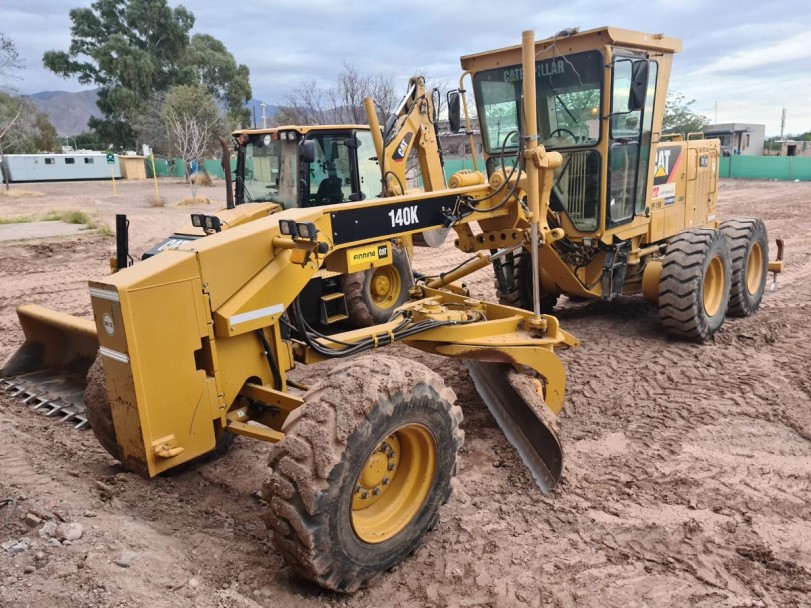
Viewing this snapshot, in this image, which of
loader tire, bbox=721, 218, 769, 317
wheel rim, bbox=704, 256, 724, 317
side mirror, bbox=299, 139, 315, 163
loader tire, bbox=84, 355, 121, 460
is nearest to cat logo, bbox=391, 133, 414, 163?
side mirror, bbox=299, 139, 315, 163

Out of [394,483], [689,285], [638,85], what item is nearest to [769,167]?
[689,285]

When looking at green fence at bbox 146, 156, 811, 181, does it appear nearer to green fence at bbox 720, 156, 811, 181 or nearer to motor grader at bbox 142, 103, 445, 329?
green fence at bbox 720, 156, 811, 181

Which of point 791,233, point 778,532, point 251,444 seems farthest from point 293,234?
point 791,233

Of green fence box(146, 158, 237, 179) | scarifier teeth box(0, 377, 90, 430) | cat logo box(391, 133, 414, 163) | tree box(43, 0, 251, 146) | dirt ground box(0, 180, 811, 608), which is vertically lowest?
dirt ground box(0, 180, 811, 608)

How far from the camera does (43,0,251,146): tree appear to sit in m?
50.8

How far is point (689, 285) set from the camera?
244 inches

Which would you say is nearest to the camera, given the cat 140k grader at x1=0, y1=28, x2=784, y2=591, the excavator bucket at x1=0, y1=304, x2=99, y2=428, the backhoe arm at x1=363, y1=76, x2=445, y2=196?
the cat 140k grader at x1=0, y1=28, x2=784, y2=591

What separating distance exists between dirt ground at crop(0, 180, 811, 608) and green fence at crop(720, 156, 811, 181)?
90.9 ft

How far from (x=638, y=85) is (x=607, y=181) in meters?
0.99

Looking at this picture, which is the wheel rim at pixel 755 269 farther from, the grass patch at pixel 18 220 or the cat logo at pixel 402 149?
the grass patch at pixel 18 220

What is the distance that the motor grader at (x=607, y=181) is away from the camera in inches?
227

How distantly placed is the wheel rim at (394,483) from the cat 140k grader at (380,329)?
0.01 m

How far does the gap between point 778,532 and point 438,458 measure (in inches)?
75.2

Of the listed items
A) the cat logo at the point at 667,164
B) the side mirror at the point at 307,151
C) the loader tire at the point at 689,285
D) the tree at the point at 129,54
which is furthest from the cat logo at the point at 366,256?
the tree at the point at 129,54
